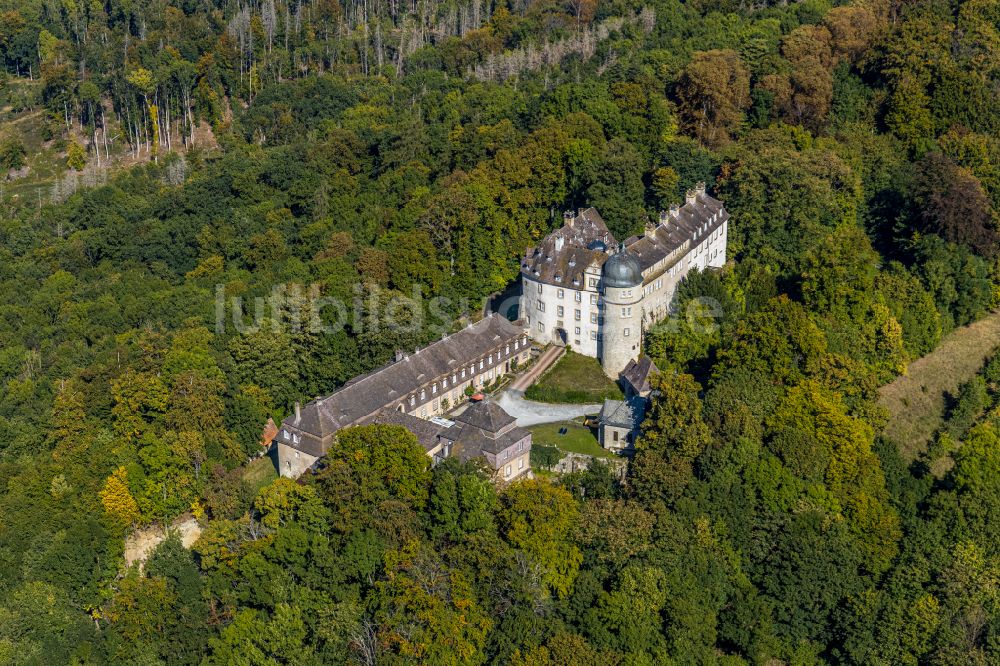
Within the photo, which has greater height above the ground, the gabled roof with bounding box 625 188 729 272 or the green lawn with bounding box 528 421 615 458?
the gabled roof with bounding box 625 188 729 272

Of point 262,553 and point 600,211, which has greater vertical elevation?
point 600,211

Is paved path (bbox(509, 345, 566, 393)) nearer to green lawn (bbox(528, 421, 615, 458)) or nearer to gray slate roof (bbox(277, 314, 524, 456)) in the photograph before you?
gray slate roof (bbox(277, 314, 524, 456))

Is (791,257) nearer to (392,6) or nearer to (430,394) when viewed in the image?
(430,394)

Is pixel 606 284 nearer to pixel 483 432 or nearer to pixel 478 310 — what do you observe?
pixel 478 310

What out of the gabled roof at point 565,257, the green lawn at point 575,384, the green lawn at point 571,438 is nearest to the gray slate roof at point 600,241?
the gabled roof at point 565,257

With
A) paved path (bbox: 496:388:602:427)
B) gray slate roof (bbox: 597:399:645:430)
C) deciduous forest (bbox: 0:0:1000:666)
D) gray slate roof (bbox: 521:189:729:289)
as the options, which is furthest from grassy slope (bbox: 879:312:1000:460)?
paved path (bbox: 496:388:602:427)

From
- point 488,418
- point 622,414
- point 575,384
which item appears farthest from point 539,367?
point 488,418

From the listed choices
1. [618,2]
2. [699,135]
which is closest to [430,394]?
[699,135]

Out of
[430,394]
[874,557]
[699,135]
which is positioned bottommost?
[874,557]
